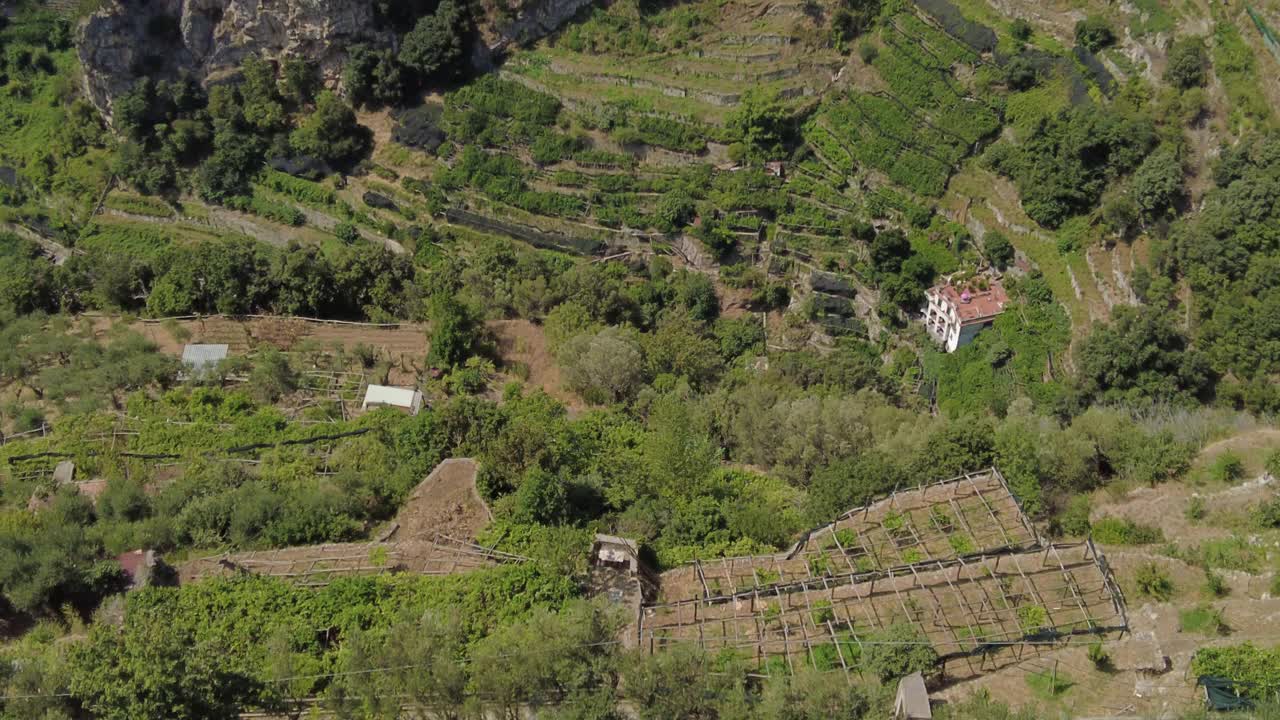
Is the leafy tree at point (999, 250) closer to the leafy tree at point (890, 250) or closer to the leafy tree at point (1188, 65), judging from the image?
the leafy tree at point (890, 250)

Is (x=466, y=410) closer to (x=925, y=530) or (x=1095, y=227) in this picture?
(x=925, y=530)

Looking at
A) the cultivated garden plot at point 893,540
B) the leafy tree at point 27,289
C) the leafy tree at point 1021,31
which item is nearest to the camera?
the cultivated garden plot at point 893,540

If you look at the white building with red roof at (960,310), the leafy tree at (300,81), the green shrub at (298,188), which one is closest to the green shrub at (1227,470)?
the white building with red roof at (960,310)

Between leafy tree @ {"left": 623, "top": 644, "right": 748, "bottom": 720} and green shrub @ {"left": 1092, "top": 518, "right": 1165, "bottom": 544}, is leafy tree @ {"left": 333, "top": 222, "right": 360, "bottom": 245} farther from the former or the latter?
green shrub @ {"left": 1092, "top": 518, "right": 1165, "bottom": 544}

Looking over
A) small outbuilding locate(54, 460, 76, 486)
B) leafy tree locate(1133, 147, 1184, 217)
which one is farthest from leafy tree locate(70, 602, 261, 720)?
leafy tree locate(1133, 147, 1184, 217)

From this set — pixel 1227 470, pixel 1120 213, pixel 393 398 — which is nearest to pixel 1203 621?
pixel 1227 470
